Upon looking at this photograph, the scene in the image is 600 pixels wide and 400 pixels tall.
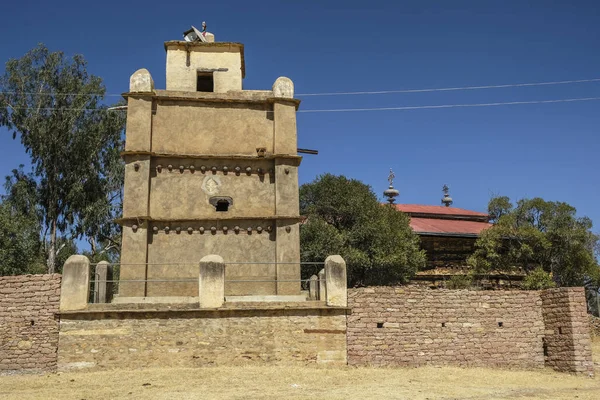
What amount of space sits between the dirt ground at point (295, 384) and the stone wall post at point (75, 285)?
64.5 inches

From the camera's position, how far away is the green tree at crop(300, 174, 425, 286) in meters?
28.2

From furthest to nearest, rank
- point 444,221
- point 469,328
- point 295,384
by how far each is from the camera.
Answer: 1. point 444,221
2. point 469,328
3. point 295,384

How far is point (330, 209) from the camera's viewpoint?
99.3 ft

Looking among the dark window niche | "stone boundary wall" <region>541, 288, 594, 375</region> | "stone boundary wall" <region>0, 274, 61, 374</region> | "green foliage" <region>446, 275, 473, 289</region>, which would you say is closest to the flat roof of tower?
the dark window niche

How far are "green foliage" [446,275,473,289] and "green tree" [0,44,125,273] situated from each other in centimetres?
1831

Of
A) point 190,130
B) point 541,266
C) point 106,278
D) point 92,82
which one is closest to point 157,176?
point 190,130

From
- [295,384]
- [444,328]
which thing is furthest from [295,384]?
[444,328]

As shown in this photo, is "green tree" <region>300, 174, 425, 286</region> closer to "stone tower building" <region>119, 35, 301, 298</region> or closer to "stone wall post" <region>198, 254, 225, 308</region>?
"stone tower building" <region>119, 35, 301, 298</region>

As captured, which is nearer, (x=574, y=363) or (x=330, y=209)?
(x=574, y=363)

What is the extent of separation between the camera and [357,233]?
1141 inches

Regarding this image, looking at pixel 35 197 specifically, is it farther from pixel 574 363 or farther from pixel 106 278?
pixel 574 363

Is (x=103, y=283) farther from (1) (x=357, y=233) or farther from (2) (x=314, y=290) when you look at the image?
(1) (x=357, y=233)

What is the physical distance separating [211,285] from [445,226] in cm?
2437

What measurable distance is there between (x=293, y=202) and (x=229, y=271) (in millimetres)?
2794
